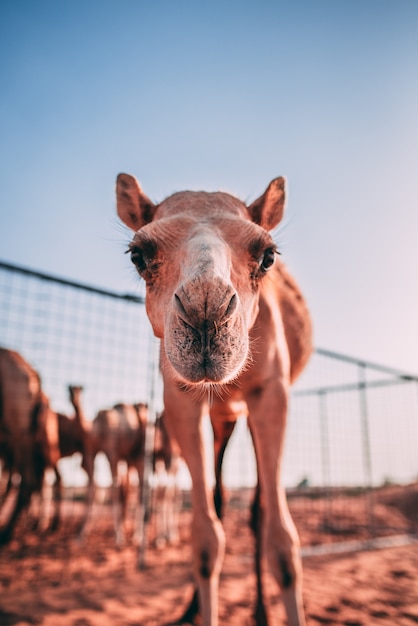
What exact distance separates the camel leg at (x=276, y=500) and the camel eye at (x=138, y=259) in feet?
3.69

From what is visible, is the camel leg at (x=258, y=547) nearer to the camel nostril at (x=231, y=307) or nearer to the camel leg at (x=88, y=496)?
the camel nostril at (x=231, y=307)

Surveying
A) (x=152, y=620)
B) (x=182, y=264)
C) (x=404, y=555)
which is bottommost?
(x=404, y=555)

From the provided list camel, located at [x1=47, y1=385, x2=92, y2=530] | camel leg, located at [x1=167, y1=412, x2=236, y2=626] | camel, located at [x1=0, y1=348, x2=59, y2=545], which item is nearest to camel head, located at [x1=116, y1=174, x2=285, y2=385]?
camel leg, located at [x1=167, y1=412, x2=236, y2=626]

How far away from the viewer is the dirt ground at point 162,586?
3.86 m

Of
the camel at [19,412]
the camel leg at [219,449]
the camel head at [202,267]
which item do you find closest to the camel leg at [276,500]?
the camel head at [202,267]

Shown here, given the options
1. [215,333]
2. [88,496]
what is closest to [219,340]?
[215,333]

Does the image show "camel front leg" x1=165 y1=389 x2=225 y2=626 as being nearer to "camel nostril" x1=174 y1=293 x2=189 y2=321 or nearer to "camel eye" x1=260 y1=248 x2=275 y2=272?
"camel eye" x1=260 y1=248 x2=275 y2=272

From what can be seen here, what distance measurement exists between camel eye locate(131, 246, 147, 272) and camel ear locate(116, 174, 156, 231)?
2.00ft

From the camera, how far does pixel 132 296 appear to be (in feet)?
19.9

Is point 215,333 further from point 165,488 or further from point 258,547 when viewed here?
point 165,488

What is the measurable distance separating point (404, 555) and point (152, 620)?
545 centimetres

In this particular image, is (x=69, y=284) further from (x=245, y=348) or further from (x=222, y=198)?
(x=245, y=348)

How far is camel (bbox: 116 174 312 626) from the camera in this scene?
70.4 inches

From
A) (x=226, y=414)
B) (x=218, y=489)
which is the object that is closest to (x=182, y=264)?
(x=226, y=414)
